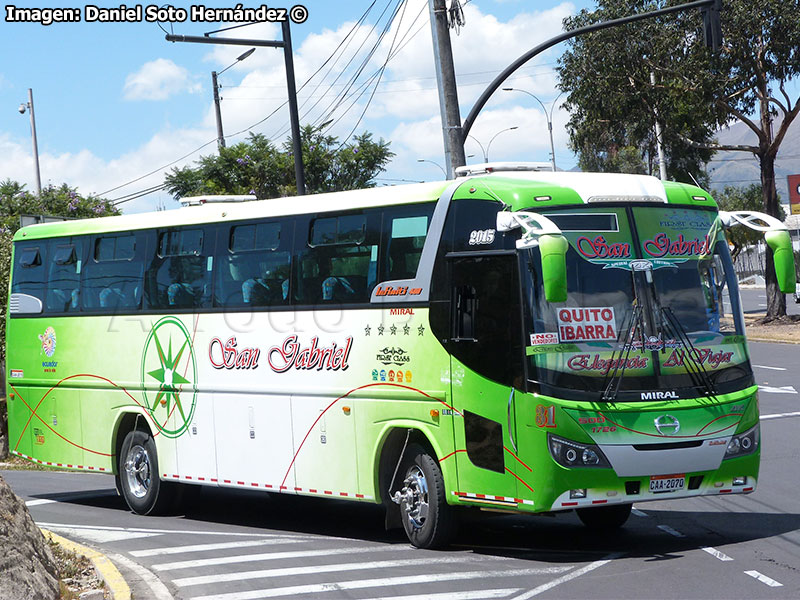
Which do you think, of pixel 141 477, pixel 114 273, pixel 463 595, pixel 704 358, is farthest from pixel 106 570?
pixel 114 273

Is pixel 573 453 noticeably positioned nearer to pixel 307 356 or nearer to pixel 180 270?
pixel 307 356

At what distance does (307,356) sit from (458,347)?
2.32 meters

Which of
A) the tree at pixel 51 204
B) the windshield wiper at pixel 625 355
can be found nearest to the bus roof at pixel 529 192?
the windshield wiper at pixel 625 355

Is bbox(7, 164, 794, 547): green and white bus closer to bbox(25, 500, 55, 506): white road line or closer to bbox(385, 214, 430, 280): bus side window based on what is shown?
bbox(385, 214, 430, 280): bus side window

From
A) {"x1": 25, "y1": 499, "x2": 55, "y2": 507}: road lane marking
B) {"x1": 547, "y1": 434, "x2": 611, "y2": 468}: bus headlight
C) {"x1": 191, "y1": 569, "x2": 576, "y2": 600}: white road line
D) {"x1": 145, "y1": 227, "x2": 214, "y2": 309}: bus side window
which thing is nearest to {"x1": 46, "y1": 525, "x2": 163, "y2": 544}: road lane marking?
{"x1": 145, "y1": 227, "x2": 214, "y2": 309}: bus side window

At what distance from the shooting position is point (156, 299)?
14.8 metres

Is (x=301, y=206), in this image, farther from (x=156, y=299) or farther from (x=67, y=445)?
(x=67, y=445)

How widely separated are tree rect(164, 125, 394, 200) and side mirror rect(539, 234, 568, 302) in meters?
34.5

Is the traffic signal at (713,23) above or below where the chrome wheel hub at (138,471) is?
above

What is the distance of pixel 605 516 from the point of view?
12.0 meters

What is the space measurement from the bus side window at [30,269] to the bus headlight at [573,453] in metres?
9.06

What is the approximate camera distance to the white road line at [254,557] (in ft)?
36.2

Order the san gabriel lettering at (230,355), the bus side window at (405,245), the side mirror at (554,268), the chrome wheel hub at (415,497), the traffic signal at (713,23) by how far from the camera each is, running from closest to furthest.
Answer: the side mirror at (554,268), the chrome wheel hub at (415,497), the bus side window at (405,245), the san gabriel lettering at (230,355), the traffic signal at (713,23)

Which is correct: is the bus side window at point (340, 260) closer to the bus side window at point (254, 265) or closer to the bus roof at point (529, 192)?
the bus roof at point (529, 192)
